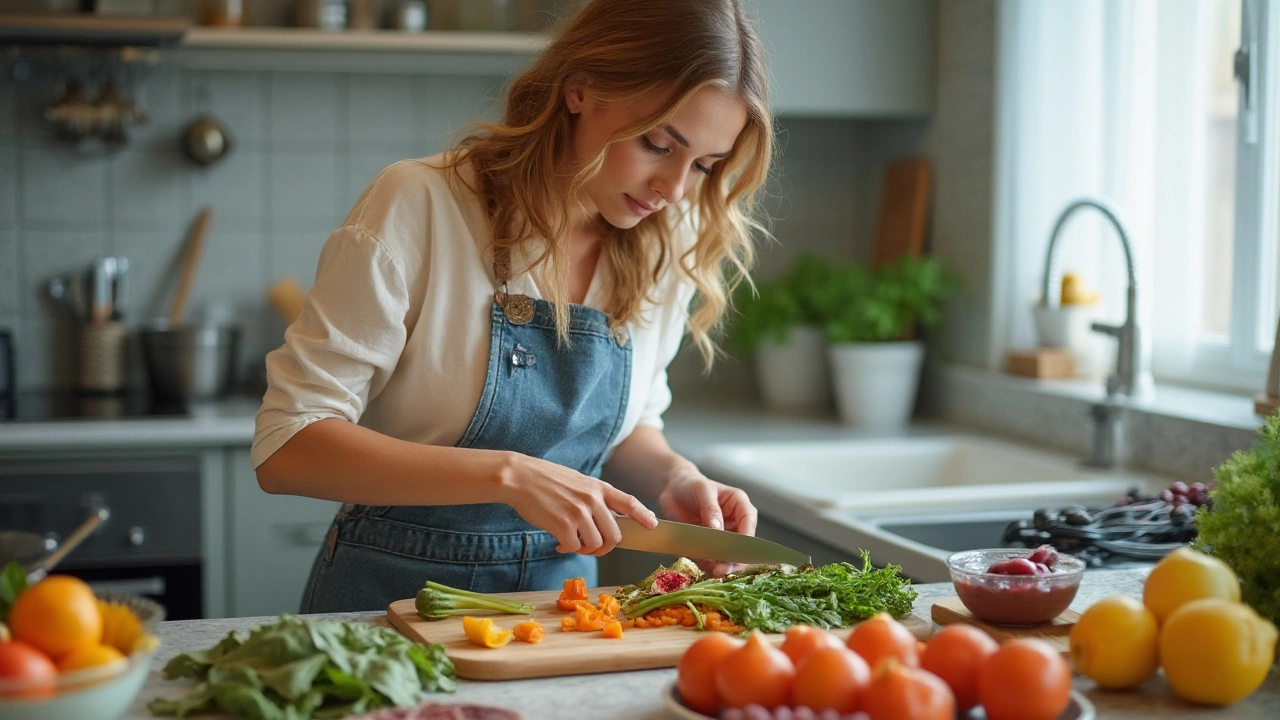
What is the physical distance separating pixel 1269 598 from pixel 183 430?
2011 mm

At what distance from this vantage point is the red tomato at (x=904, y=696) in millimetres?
862

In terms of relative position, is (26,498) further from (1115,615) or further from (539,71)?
(1115,615)

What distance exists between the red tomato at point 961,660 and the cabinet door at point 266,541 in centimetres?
183

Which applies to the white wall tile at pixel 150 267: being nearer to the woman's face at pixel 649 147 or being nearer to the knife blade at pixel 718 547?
the woman's face at pixel 649 147

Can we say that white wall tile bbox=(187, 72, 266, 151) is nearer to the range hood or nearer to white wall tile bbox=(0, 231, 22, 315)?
the range hood

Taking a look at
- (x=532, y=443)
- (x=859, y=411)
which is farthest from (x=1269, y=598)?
(x=859, y=411)

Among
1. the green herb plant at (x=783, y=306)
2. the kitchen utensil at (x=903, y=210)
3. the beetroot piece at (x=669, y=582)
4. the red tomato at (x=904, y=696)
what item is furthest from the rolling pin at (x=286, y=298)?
the red tomato at (x=904, y=696)

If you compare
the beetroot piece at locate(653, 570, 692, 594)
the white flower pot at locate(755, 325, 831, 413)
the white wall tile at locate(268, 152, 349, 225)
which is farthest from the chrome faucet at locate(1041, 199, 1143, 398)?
the white wall tile at locate(268, 152, 349, 225)

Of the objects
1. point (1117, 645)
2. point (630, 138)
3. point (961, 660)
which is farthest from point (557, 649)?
point (630, 138)

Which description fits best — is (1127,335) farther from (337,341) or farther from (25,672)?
(25,672)

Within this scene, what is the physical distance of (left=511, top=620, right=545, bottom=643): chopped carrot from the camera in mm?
1164

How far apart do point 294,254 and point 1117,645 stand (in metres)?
2.49

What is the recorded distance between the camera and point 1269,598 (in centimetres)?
114

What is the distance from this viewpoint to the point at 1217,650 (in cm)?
99
